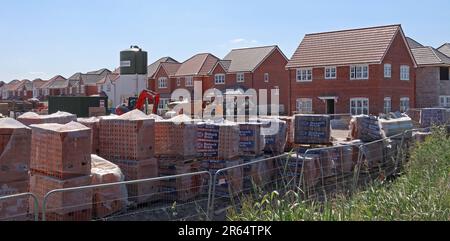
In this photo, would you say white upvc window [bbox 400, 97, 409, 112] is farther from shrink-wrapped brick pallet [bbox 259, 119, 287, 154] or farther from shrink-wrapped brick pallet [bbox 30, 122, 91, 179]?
shrink-wrapped brick pallet [bbox 30, 122, 91, 179]

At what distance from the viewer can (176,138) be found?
430 inches

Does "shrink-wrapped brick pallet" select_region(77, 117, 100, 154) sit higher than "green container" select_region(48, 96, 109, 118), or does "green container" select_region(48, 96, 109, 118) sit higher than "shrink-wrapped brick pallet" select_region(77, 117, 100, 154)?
"green container" select_region(48, 96, 109, 118)

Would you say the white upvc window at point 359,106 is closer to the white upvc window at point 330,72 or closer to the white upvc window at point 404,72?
the white upvc window at point 330,72

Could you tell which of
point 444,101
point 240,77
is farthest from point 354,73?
point 240,77

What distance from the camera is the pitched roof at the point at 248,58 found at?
51.4m

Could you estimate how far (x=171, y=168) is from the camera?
35.7ft

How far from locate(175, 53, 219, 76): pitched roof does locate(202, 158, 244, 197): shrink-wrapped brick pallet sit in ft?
148

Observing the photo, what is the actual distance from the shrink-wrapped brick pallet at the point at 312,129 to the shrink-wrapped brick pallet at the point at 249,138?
2289 millimetres

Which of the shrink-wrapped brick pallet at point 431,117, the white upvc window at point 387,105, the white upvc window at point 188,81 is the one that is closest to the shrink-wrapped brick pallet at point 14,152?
the shrink-wrapped brick pallet at point 431,117

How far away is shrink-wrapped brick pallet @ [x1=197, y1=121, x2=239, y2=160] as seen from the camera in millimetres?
10633

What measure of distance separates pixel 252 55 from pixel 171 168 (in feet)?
143

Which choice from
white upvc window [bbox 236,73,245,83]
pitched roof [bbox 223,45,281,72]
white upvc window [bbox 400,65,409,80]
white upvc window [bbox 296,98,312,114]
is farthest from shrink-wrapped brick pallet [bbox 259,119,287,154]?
white upvc window [bbox 236,73,245,83]

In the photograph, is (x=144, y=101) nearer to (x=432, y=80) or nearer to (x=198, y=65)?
(x=432, y=80)
